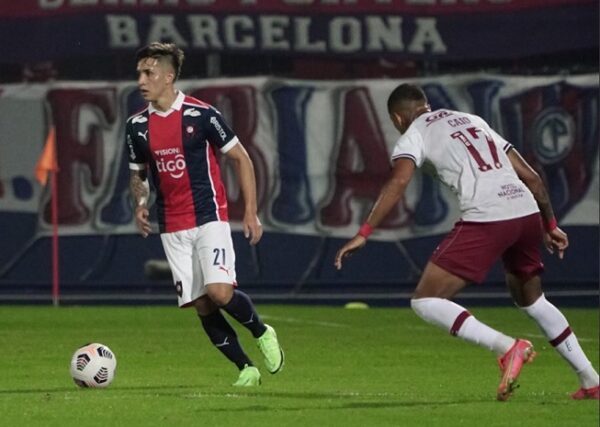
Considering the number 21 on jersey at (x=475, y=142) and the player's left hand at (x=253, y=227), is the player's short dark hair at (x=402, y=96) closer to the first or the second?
the number 21 on jersey at (x=475, y=142)

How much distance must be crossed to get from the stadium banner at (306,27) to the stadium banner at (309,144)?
409mm

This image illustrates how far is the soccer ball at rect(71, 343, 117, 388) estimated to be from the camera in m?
12.0

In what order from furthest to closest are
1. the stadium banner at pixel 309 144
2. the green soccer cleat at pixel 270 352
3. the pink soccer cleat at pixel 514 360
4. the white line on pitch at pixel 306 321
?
the stadium banner at pixel 309 144 → the white line on pitch at pixel 306 321 → the green soccer cleat at pixel 270 352 → the pink soccer cleat at pixel 514 360

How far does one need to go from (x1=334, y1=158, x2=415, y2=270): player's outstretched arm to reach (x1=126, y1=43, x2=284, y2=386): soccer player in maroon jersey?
1.59 metres

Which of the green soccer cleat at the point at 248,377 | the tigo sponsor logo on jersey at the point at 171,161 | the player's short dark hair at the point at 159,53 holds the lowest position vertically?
the green soccer cleat at the point at 248,377

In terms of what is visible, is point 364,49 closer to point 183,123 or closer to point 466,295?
point 466,295

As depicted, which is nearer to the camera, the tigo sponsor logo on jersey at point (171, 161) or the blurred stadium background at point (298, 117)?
the tigo sponsor logo on jersey at point (171, 161)

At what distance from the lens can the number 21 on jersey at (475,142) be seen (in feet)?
35.0

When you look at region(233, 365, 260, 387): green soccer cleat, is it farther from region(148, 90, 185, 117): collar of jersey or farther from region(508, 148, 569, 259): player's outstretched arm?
region(508, 148, 569, 259): player's outstretched arm

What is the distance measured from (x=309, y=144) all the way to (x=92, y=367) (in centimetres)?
1111

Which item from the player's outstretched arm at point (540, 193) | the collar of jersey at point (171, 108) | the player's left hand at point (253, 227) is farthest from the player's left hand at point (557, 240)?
the collar of jersey at point (171, 108)

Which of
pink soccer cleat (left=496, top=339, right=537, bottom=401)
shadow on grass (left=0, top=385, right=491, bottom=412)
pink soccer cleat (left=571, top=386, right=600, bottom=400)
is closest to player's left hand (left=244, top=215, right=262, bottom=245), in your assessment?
shadow on grass (left=0, top=385, right=491, bottom=412)

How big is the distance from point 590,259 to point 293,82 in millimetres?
4232

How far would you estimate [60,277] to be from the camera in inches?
912
